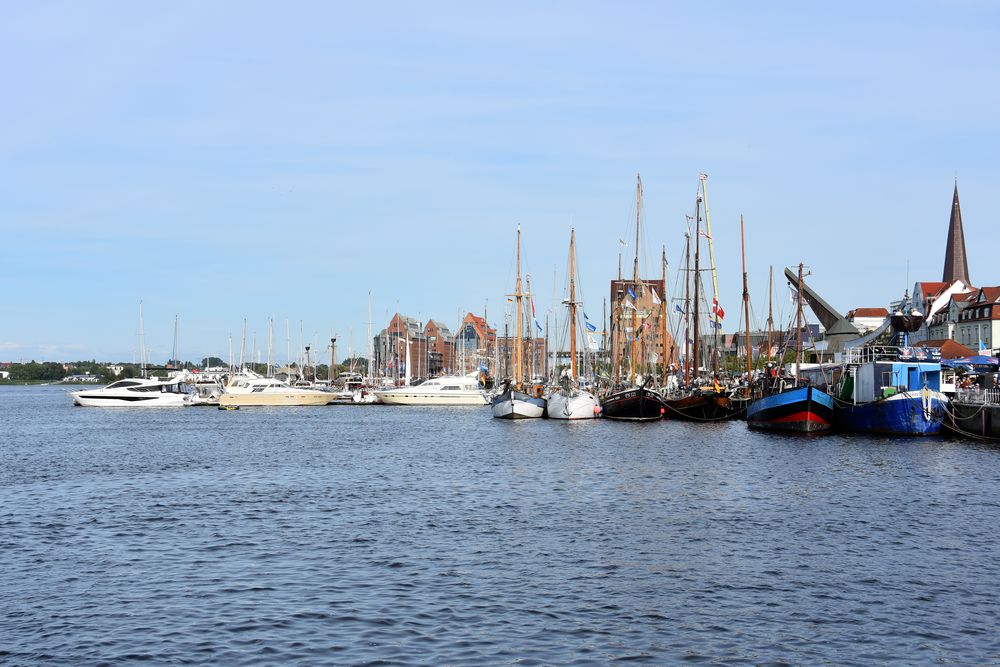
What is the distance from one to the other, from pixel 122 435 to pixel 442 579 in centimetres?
6613

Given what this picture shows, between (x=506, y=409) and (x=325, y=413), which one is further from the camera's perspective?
(x=325, y=413)

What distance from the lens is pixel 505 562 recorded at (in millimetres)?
27578

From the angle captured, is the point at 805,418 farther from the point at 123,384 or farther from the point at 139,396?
the point at 123,384

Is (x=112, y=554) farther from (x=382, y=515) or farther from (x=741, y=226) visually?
(x=741, y=226)

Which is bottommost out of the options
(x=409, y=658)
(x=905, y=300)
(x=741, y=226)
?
(x=409, y=658)

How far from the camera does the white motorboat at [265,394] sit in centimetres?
14300

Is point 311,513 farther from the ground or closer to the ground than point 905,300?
closer to the ground

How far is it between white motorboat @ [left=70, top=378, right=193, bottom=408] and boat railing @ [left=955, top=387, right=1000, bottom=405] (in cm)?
10493

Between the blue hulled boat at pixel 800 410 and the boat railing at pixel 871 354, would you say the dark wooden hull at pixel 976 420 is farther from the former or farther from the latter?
the blue hulled boat at pixel 800 410

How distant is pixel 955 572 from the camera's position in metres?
26.2

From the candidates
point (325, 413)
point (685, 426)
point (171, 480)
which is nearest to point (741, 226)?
point (685, 426)

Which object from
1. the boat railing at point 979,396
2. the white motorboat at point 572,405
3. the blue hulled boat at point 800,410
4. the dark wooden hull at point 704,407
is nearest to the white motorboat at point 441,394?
the white motorboat at point 572,405

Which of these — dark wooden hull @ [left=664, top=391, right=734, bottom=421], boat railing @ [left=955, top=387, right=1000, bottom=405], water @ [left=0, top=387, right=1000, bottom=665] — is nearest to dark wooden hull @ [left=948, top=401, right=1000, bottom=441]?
boat railing @ [left=955, top=387, right=1000, bottom=405]

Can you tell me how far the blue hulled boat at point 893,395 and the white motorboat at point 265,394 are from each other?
88246mm
